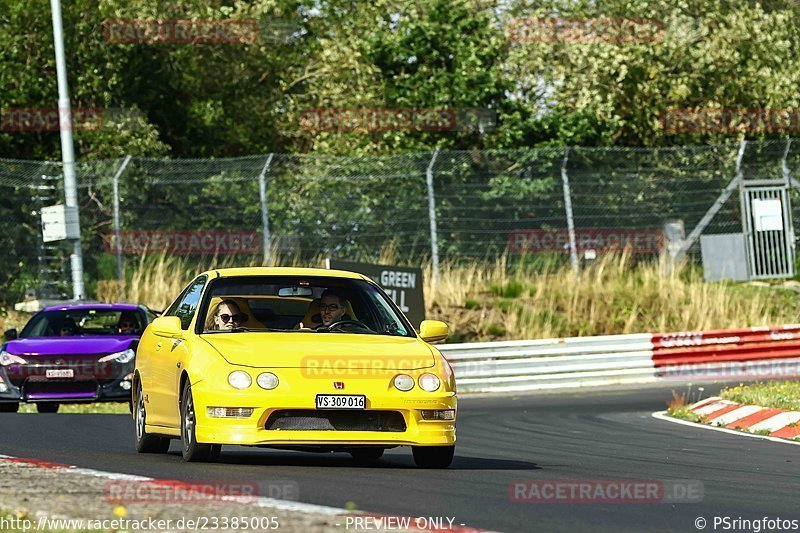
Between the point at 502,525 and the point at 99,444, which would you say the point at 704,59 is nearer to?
the point at 99,444

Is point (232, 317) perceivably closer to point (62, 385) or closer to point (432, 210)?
point (62, 385)

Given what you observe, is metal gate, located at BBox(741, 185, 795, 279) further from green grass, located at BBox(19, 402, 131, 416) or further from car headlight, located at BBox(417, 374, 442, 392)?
car headlight, located at BBox(417, 374, 442, 392)

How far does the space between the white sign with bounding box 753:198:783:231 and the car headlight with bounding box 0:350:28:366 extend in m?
16.5

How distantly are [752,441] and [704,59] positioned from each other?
24.1 meters

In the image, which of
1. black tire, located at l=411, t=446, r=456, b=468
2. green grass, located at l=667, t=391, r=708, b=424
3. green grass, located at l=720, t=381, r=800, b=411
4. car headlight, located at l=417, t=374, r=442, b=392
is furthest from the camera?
green grass, located at l=667, t=391, r=708, b=424

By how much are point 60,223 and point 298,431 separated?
1627cm

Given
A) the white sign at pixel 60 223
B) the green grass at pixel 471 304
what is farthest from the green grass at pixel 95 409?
the green grass at pixel 471 304

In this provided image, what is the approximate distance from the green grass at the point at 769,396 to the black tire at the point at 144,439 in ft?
24.0

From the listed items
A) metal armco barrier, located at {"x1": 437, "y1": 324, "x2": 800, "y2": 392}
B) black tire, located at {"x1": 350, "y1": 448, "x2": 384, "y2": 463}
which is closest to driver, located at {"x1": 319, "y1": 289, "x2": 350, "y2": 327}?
black tire, located at {"x1": 350, "y1": 448, "x2": 384, "y2": 463}

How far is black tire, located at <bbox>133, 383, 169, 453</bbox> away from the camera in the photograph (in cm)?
1219

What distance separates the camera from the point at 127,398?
1864 centimetres

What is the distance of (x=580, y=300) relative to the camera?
96.0ft

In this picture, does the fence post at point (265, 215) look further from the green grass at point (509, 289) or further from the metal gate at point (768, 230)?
the metal gate at point (768, 230)

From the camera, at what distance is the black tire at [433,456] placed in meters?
10.9
